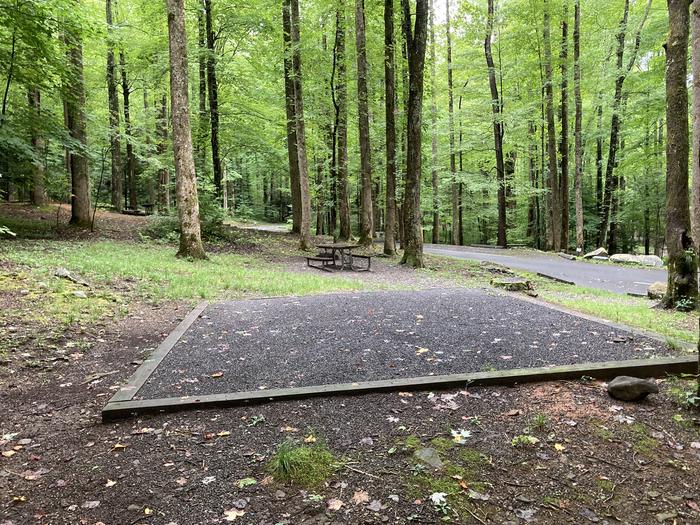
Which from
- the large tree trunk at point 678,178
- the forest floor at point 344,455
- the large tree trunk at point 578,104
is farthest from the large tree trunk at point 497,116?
the forest floor at point 344,455

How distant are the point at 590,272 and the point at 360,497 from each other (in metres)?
12.7

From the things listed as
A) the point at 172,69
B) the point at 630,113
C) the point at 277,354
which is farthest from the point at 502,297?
the point at 630,113

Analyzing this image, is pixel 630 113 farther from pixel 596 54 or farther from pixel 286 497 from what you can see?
pixel 286 497

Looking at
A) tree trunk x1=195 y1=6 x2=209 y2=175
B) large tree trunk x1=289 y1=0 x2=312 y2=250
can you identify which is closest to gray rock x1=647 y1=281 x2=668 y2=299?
large tree trunk x1=289 y1=0 x2=312 y2=250

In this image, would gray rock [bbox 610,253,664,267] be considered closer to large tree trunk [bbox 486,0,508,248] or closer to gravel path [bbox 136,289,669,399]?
large tree trunk [bbox 486,0,508,248]

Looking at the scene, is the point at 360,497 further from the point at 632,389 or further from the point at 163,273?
the point at 163,273

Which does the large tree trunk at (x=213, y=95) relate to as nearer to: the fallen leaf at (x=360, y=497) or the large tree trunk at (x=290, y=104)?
the large tree trunk at (x=290, y=104)

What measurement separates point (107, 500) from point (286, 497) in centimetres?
92

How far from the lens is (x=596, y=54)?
61.0ft

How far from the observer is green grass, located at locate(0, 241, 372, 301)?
7.52m

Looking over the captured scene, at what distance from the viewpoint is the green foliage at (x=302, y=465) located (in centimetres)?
233

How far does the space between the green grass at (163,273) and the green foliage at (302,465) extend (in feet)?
17.2

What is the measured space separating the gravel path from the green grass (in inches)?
57.0

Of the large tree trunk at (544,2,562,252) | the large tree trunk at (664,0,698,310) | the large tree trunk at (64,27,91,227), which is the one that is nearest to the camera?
the large tree trunk at (664,0,698,310)
